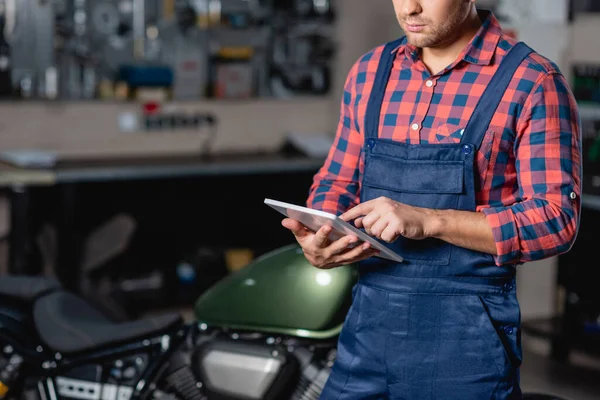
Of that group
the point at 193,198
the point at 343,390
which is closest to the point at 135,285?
the point at 193,198

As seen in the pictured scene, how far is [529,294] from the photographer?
15.8ft

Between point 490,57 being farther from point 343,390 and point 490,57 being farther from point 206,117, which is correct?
point 206,117

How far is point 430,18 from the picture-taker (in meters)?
1.58

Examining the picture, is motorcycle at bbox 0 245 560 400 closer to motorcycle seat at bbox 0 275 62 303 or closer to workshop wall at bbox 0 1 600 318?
motorcycle seat at bbox 0 275 62 303

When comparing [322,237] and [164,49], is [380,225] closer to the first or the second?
[322,237]

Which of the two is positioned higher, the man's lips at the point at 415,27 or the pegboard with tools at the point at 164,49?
the man's lips at the point at 415,27

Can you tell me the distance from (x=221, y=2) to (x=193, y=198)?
1.16 m

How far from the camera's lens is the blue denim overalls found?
1.58 meters

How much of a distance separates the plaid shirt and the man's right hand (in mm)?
123

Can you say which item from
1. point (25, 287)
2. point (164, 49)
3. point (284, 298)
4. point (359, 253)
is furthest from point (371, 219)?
point (164, 49)

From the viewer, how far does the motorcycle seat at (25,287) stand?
238cm

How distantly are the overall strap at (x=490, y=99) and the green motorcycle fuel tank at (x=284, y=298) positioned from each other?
21.1 inches

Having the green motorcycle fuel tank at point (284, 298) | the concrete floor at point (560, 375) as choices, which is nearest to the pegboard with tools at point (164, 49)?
the concrete floor at point (560, 375)

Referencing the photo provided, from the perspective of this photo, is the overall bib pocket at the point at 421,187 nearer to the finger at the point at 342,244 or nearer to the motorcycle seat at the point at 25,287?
the finger at the point at 342,244
